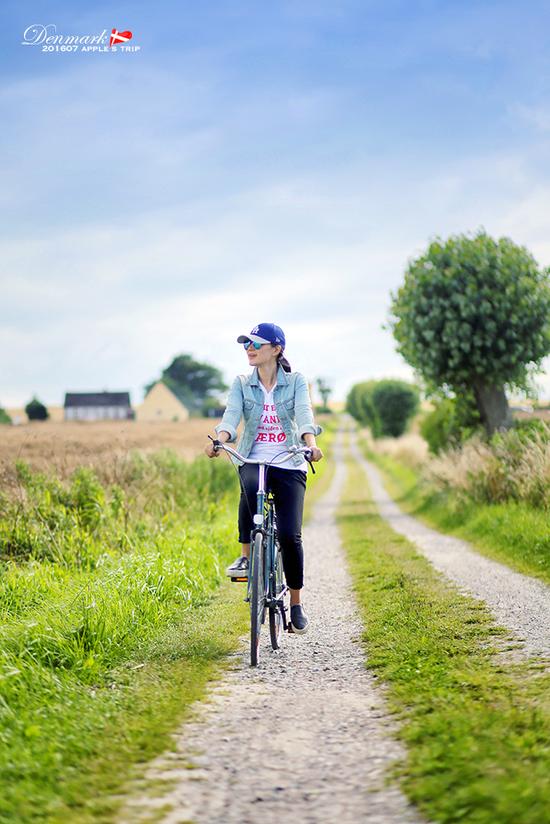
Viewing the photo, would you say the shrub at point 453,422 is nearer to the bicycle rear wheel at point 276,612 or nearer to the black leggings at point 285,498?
the bicycle rear wheel at point 276,612

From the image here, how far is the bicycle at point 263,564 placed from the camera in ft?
18.7

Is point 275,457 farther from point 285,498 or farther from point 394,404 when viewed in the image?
point 394,404

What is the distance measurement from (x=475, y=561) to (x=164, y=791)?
26.8 ft

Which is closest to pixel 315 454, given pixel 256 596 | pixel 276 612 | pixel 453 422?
pixel 256 596

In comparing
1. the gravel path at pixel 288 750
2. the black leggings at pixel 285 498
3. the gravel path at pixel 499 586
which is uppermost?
the black leggings at pixel 285 498

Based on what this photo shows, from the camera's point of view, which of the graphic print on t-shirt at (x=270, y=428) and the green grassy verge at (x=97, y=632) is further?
the graphic print on t-shirt at (x=270, y=428)

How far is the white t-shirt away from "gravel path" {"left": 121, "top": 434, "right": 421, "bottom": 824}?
1.49 m

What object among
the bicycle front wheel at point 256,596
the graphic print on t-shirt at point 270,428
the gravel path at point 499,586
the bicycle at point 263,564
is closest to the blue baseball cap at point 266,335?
the graphic print on t-shirt at point 270,428

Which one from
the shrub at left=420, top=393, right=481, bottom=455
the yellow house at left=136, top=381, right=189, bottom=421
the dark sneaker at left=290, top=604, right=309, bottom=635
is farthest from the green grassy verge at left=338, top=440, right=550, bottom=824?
the yellow house at left=136, top=381, right=189, bottom=421

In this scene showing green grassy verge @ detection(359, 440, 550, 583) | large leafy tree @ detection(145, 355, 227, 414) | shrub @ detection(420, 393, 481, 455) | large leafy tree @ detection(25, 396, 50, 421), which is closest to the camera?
green grassy verge @ detection(359, 440, 550, 583)

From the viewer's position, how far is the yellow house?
6875cm

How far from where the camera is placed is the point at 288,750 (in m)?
4.10

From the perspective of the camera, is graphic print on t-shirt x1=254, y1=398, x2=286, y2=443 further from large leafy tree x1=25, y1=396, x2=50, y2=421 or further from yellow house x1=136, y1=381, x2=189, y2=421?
yellow house x1=136, y1=381, x2=189, y2=421

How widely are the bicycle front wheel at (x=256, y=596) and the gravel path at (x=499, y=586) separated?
1.87m
